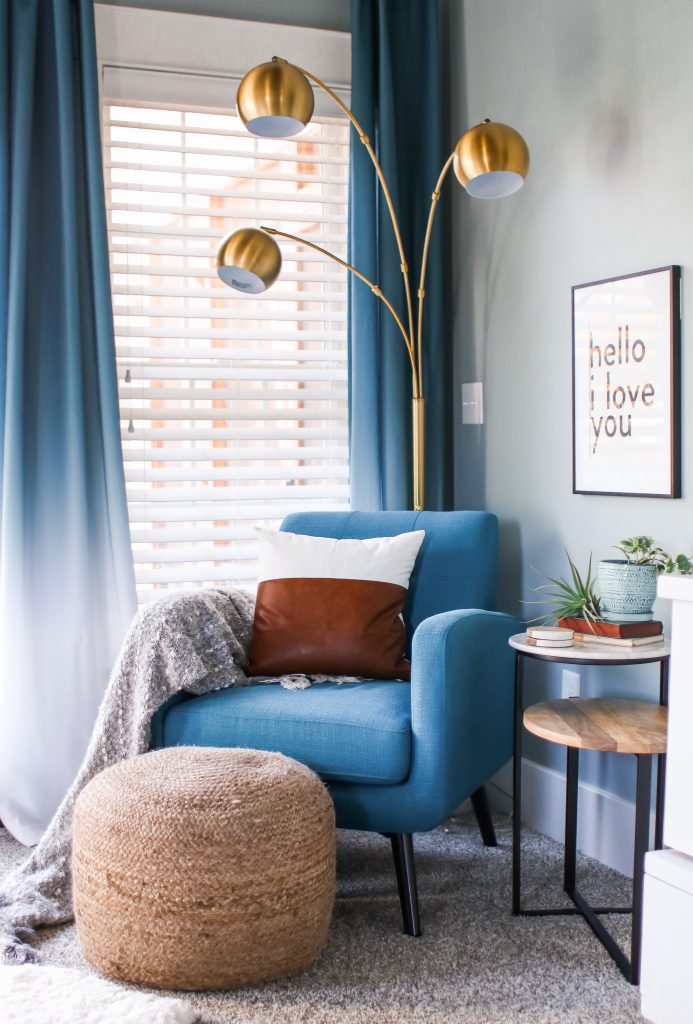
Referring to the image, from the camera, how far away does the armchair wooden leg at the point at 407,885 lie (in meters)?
2.05

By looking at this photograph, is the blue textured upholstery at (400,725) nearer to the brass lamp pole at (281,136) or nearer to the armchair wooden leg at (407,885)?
the armchair wooden leg at (407,885)

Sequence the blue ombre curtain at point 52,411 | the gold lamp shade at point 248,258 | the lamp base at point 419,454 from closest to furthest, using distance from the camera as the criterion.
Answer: the gold lamp shade at point 248,258 → the blue ombre curtain at point 52,411 → the lamp base at point 419,454

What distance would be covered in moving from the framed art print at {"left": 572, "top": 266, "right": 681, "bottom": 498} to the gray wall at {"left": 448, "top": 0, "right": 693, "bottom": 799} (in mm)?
34

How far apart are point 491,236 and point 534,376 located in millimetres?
496

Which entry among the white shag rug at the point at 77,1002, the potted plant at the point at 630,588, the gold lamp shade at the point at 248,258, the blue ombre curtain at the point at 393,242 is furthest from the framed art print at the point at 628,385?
the white shag rug at the point at 77,1002

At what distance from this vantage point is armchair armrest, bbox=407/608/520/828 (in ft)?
6.58

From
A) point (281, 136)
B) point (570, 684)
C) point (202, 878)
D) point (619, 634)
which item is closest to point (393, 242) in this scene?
point (281, 136)

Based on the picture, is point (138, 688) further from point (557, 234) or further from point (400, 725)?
point (557, 234)

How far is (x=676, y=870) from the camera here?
1490 mm

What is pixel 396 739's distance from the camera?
6.55 feet

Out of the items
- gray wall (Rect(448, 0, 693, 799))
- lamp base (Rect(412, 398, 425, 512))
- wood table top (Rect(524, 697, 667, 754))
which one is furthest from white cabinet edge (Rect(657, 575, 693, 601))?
lamp base (Rect(412, 398, 425, 512))

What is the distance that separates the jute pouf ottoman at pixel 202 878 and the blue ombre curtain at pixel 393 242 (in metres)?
1.38

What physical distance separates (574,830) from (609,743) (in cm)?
51

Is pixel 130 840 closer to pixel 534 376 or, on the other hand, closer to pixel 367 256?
pixel 534 376
